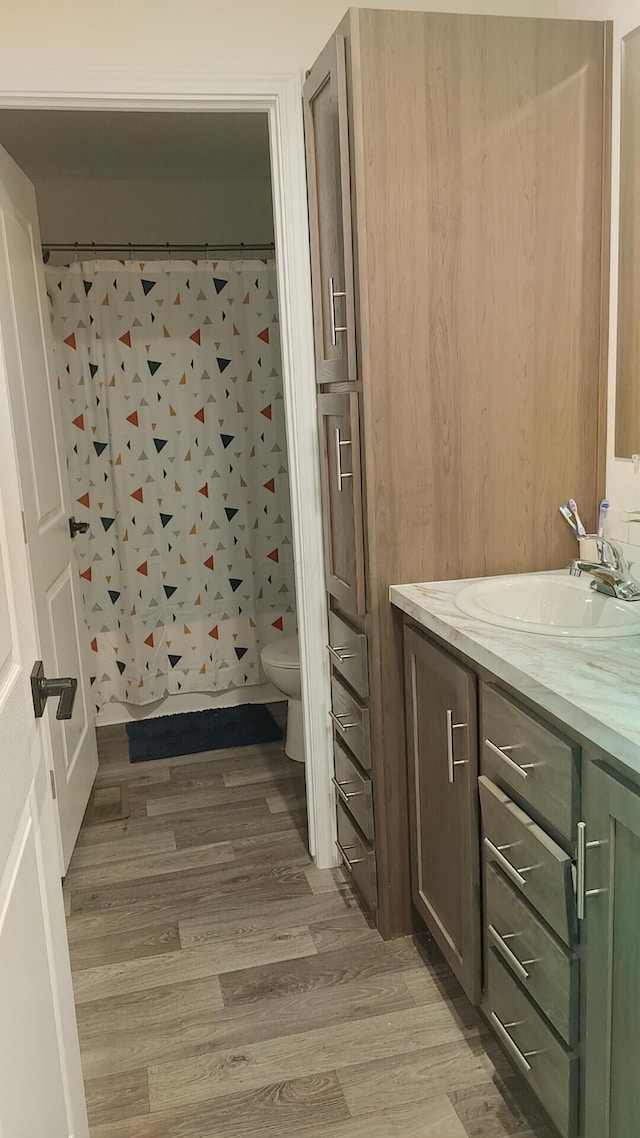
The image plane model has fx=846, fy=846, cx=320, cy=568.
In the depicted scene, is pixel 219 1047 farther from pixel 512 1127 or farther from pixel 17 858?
pixel 17 858

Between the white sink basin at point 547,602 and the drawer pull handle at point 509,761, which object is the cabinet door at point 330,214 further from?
the drawer pull handle at point 509,761

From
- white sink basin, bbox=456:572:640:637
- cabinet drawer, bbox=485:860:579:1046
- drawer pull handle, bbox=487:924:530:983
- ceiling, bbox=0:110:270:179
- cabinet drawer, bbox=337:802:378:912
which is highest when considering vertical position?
ceiling, bbox=0:110:270:179

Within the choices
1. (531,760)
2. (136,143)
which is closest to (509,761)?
(531,760)

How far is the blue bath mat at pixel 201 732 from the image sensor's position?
3.37 metres

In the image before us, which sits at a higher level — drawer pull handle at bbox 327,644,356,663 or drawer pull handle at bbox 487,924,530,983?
drawer pull handle at bbox 327,644,356,663

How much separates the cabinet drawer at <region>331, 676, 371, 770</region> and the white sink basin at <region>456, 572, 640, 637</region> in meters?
0.43

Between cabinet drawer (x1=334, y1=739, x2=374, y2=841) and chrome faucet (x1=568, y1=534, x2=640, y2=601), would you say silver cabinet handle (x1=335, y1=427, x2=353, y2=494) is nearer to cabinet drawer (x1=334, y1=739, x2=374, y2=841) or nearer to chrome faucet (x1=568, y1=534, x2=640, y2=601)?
chrome faucet (x1=568, y1=534, x2=640, y2=601)

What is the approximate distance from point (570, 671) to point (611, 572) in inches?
18.4

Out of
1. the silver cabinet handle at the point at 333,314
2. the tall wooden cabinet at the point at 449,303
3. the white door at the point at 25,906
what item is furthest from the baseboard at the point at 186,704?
the white door at the point at 25,906

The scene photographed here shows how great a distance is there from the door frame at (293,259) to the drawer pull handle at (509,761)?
90cm

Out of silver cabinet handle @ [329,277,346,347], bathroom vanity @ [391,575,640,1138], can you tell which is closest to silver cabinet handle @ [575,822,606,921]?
bathroom vanity @ [391,575,640,1138]

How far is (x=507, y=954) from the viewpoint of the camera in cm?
153

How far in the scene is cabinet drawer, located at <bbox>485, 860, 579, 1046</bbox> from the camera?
1319 mm

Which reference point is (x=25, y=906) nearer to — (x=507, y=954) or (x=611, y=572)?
(x=507, y=954)
